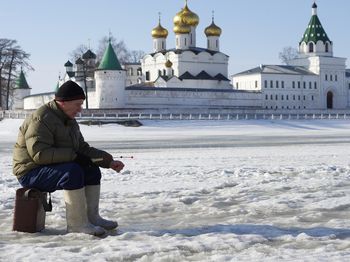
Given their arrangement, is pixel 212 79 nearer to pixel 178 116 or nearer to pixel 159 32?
pixel 159 32

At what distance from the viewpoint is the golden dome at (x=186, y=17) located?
7338 cm

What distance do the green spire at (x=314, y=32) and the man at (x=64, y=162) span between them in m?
76.7

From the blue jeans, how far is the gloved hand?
0.30 feet

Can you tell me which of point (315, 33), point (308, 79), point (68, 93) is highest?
point (315, 33)

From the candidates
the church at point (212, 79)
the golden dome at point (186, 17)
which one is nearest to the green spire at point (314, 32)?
the church at point (212, 79)

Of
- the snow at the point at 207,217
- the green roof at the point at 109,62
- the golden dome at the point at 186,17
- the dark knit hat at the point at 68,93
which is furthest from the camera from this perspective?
the golden dome at the point at 186,17

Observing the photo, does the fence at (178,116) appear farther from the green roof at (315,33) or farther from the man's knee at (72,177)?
the man's knee at (72,177)

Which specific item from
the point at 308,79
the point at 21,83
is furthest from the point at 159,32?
the point at 308,79

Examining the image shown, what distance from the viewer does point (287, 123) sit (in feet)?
178

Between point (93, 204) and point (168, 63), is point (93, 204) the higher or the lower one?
the lower one

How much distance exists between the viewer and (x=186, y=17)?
241 ft

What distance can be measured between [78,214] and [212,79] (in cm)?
6892

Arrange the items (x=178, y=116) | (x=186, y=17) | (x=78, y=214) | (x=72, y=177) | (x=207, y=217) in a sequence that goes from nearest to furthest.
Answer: (x=72, y=177)
(x=78, y=214)
(x=207, y=217)
(x=178, y=116)
(x=186, y=17)

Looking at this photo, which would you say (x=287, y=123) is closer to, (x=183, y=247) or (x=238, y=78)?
(x=238, y=78)
